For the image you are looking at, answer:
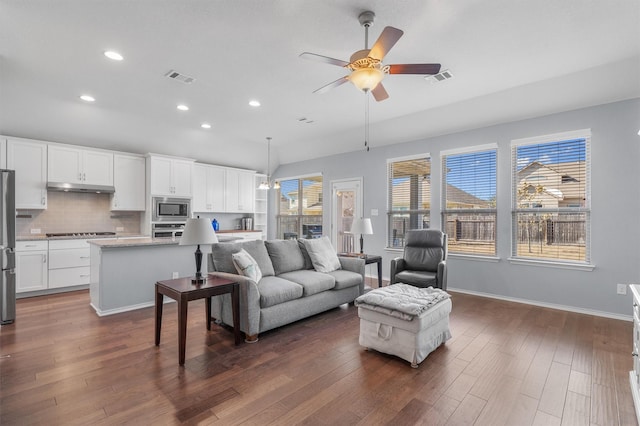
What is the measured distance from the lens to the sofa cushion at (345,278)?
13.2 feet

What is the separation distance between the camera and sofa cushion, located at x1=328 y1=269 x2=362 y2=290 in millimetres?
4020

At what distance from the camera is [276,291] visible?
3281 mm

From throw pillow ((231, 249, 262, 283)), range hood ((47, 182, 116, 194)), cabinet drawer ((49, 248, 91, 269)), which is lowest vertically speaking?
cabinet drawer ((49, 248, 91, 269))

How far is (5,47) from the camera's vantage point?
10.1 feet

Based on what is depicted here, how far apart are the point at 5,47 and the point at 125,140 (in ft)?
9.25

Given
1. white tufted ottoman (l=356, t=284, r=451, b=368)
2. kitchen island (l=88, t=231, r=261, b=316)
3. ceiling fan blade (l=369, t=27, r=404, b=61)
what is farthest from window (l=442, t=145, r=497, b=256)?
kitchen island (l=88, t=231, r=261, b=316)

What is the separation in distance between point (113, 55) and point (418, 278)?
14.3ft

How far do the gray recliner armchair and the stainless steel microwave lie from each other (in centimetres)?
446

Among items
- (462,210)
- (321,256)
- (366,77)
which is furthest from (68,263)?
(462,210)

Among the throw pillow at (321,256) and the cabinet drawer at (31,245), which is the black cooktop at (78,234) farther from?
the throw pillow at (321,256)

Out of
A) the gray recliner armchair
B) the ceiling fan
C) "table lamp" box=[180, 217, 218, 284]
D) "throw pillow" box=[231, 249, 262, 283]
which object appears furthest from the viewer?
the gray recliner armchair

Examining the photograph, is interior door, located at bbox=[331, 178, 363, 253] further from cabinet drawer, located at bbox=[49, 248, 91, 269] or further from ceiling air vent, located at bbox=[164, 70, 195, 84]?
cabinet drawer, located at bbox=[49, 248, 91, 269]

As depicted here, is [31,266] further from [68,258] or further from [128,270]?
[128,270]

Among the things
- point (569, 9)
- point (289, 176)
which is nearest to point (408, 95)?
point (569, 9)
